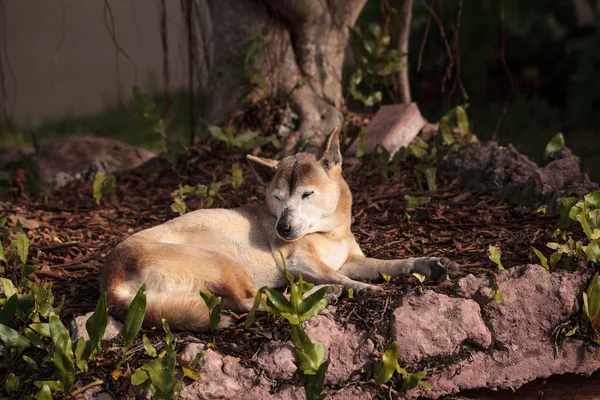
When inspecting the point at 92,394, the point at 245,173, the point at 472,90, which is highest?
the point at 92,394

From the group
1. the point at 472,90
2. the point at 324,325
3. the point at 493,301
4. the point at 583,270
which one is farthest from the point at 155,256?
the point at 472,90

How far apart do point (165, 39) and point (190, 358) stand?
4.06 m

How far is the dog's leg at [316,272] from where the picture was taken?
4.20 meters

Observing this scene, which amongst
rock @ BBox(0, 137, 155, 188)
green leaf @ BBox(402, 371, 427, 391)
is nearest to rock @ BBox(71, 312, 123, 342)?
green leaf @ BBox(402, 371, 427, 391)

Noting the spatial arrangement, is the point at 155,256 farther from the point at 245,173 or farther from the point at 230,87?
the point at 230,87

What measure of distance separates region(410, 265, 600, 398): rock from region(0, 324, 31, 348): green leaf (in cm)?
227

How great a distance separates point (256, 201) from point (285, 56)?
1949mm

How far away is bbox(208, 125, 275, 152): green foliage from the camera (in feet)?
22.5

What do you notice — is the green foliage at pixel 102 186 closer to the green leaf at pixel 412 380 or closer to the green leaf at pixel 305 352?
the green leaf at pixel 305 352

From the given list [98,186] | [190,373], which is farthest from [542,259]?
[98,186]

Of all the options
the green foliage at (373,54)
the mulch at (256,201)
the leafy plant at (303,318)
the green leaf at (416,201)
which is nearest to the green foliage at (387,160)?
the mulch at (256,201)

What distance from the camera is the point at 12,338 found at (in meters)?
3.88

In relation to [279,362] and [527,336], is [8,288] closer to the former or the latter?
[279,362]

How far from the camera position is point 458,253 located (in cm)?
488
